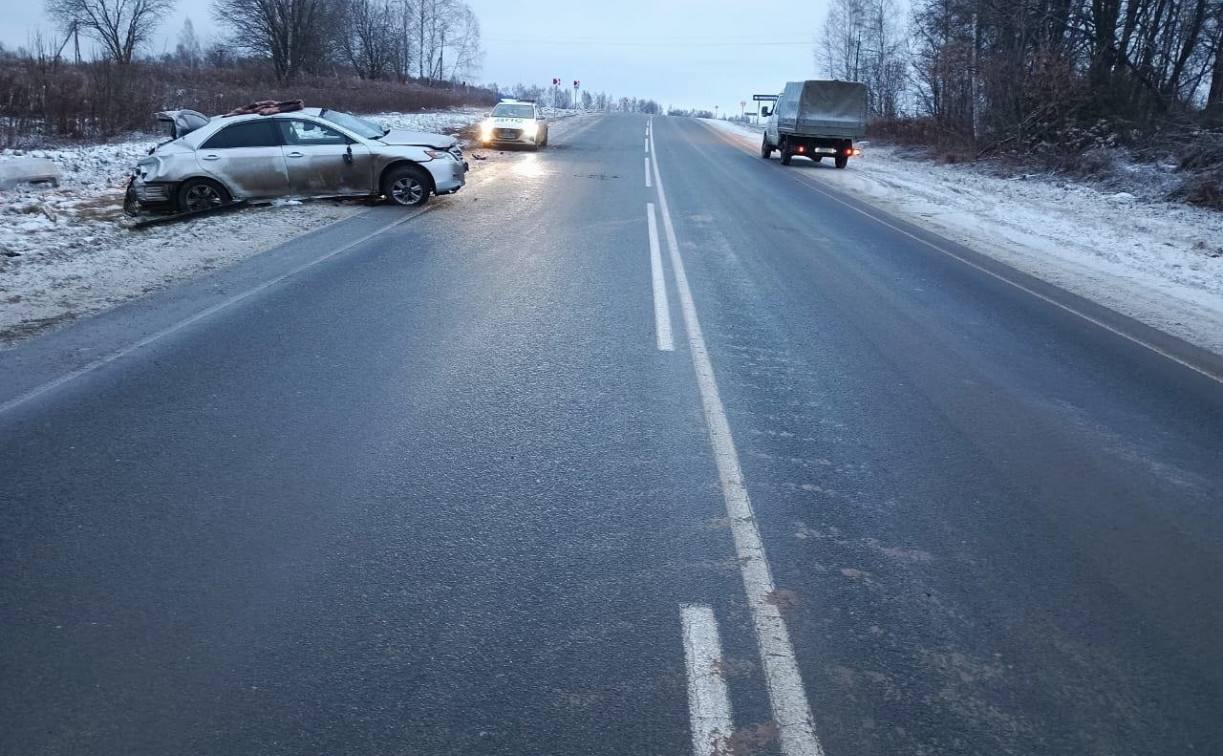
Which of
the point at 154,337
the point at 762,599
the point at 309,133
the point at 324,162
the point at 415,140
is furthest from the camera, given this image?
the point at 415,140

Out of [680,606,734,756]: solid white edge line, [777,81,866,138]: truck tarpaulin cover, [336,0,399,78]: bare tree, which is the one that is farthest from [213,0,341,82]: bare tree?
[680,606,734,756]: solid white edge line

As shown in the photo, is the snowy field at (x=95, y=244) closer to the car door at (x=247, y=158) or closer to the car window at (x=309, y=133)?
the car door at (x=247, y=158)

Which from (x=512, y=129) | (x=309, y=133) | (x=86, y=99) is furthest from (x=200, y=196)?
(x=512, y=129)

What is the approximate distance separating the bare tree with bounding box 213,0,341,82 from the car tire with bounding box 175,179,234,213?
39975 mm

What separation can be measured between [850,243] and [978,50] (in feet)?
79.5

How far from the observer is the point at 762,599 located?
3.67m

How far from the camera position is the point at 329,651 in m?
3.24

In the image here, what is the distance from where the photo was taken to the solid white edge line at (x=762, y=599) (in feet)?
9.62

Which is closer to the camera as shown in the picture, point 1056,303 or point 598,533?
point 598,533

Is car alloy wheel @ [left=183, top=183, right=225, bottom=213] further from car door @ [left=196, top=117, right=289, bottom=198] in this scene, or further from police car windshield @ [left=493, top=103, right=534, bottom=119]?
police car windshield @ [left=493, top=103, right=534, bottom=119]

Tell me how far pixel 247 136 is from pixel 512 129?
1697 centimetres

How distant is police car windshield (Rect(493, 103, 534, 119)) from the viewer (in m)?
31.0

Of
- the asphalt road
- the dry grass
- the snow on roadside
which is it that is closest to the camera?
the asphalt road

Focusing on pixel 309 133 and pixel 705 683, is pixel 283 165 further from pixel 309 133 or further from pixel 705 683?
pixel 705 683
